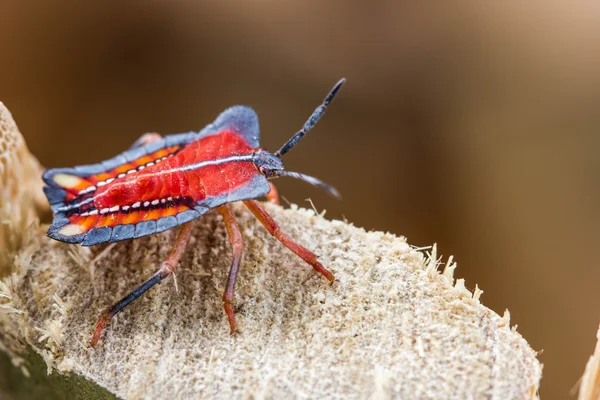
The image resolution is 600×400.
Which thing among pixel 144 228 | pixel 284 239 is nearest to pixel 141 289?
pixel 144 228

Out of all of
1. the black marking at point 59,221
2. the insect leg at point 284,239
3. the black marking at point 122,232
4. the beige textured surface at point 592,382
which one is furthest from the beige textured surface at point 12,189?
the beige textured surface at point 592,382

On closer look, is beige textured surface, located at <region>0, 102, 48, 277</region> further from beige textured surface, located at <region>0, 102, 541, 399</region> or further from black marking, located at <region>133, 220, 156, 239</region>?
black marking, located at <region>133, 220, 156, 239</region>

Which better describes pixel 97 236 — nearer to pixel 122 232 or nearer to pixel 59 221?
pixel 122 232

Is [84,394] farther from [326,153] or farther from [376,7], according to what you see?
[376,7]

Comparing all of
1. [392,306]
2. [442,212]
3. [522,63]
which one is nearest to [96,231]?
[392,306]

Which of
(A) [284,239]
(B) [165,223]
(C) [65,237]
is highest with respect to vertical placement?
(A) [284,239]

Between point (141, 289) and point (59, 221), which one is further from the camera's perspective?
point (59, 221)

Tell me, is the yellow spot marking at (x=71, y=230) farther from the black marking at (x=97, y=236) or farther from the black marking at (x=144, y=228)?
the black marking at (x=144, y=228)
